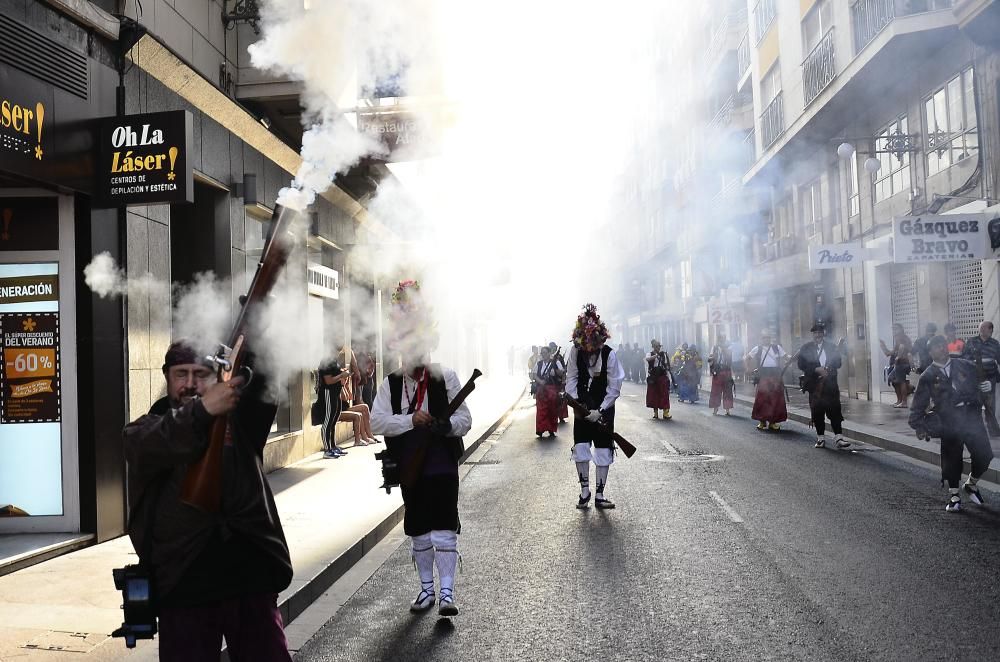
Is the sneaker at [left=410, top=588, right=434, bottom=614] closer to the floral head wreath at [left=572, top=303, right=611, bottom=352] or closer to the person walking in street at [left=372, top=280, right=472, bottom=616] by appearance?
the person walking in street at [left=372, top=280, right=472, bottom=616]

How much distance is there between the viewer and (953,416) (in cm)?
825

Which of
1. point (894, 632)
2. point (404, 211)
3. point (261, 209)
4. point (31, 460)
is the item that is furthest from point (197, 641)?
point (404, 211)

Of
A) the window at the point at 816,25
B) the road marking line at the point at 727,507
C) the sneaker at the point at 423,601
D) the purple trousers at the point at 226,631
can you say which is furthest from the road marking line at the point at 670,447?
the window at the point at 816,25

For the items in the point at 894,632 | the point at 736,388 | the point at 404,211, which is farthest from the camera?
the point at 736,388

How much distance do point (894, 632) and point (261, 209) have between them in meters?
9.37

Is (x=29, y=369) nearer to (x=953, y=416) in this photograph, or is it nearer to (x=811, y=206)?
(x=953, y=416)

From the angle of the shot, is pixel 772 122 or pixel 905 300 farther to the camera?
pixel 772 122

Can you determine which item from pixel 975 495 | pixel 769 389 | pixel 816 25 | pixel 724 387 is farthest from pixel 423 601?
pixel 816 25

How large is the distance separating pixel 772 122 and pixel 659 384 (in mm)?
13242

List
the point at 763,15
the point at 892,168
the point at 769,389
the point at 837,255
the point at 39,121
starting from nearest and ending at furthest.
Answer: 1. the point at 39,121
2. the point at 769,389
3. the point at 837,255
4. the point at 892,168
5. the point at 763,15

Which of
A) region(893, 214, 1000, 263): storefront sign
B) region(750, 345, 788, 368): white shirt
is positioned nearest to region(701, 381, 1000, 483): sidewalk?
region(750, 345, 788, 368): white shirt

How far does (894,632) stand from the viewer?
4664mm

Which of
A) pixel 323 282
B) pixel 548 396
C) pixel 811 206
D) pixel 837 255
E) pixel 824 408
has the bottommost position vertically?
pixel 824 408

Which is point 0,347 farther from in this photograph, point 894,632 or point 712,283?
point 712,283
